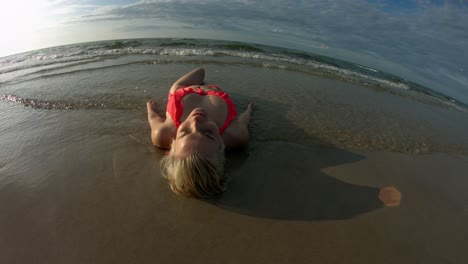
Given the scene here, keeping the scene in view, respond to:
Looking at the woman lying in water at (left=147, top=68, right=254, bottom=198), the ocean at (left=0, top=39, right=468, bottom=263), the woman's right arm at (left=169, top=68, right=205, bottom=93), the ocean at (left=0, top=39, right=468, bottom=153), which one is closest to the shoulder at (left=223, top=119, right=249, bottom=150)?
the woman lying in water at (left=147, top=68, right=254, bottom=198)

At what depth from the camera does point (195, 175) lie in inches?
107

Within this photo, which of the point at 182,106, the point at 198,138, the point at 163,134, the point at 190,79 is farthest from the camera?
the point at 190,79

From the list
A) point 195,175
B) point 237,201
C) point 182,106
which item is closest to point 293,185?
point 237,201

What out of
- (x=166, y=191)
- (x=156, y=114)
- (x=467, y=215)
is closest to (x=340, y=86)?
(x=467, y=215)

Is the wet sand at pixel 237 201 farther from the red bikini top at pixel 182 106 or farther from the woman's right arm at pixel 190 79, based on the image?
the woman's right arm at pixel 190 79

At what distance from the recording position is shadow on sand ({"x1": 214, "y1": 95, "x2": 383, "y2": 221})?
2797 mm

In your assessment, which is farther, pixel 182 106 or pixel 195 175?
pixel 182 106

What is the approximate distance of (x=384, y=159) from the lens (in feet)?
12.7

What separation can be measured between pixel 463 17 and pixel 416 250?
1949 cm

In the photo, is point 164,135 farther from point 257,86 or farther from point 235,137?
point 257,86

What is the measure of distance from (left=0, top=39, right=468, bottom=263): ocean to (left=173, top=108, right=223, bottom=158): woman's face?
0.56 m

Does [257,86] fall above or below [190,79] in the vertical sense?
below

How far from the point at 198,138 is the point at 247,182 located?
0.88 meters

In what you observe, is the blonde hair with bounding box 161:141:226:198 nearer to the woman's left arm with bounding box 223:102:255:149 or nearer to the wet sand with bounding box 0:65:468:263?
the wet sand with bounding box 0:65:468:263
